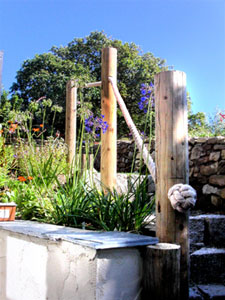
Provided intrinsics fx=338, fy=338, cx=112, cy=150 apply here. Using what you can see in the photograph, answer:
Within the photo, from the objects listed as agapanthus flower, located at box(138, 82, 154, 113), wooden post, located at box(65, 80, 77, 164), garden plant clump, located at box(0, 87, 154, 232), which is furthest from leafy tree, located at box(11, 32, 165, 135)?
agapanthus flower, located at box(138, 82, 154, 113)

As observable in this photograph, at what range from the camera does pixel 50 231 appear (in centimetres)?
199

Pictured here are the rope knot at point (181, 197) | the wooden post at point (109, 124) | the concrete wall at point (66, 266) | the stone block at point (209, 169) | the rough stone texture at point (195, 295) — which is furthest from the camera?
the stone block at point (209, 169)

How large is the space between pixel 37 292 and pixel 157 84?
55.6 inches

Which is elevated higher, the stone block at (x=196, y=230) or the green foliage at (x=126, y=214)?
the green foliage at (x=126, y=214)

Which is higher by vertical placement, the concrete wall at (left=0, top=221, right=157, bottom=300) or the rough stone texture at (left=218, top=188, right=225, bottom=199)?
the rough stone texture at (left=218, top=188, right=225, bottom=199)

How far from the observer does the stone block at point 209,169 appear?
3994mm

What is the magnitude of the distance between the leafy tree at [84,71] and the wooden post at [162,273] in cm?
1340

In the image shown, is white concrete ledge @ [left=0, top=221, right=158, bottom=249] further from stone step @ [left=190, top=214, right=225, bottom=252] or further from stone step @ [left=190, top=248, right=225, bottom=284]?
stone step @ [left=190, top=214, right=225, bottom=252]

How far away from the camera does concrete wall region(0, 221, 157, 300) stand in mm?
1531

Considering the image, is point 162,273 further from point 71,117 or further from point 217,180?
point 71,117

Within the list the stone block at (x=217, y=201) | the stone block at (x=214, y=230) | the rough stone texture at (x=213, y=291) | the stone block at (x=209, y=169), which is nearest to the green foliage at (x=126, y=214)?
the rough stone texture at (x=213, y=291)

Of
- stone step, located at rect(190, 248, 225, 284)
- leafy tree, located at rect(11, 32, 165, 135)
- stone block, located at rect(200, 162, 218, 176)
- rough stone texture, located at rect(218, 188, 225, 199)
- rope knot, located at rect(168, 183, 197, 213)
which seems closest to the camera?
rope knot, located at rect(168, 183, 197, 213)

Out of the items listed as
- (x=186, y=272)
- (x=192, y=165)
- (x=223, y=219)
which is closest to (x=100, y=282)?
(x=186, y=272)

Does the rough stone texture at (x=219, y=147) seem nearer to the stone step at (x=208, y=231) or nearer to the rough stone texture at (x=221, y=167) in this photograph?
the rough stone texture at (x=221, y=167)
